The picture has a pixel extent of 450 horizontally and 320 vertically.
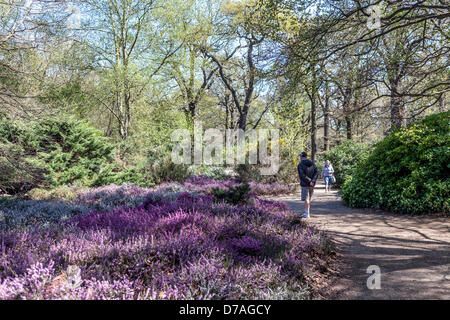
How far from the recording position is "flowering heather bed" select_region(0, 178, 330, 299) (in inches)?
80.3

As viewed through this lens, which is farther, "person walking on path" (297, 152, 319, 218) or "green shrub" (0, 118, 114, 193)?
"green shrub" (0, 118, 114, 193)

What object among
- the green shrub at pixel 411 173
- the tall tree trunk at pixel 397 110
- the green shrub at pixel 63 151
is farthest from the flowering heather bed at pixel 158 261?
the green shrub at pixel 63 151

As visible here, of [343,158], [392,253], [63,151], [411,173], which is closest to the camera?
[392,253]

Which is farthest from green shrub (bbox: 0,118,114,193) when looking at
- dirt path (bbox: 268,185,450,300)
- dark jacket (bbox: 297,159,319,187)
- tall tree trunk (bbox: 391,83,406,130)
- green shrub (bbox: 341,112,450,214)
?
tall tree trunk (bbox: 391,83,406,130)

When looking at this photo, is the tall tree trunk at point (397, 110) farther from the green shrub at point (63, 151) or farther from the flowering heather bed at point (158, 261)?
the green shrub at point (63, 151)

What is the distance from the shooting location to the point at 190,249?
2801 millimetres

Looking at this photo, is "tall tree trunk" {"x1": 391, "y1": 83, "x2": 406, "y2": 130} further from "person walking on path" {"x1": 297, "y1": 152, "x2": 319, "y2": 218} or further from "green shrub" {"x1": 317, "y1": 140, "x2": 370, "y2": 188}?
"green shrub" {"x1": 317, "y1": 140, "x2": 370, "y2": 188}

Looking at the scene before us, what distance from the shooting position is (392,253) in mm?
4004

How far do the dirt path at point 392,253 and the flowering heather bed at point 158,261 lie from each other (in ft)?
1.57

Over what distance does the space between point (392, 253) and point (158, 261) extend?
367 cm

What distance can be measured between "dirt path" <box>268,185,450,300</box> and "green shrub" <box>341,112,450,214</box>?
0.46 meters

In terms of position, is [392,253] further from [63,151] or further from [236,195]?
[63,151]

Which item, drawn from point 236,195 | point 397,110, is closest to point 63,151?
point 236,195
